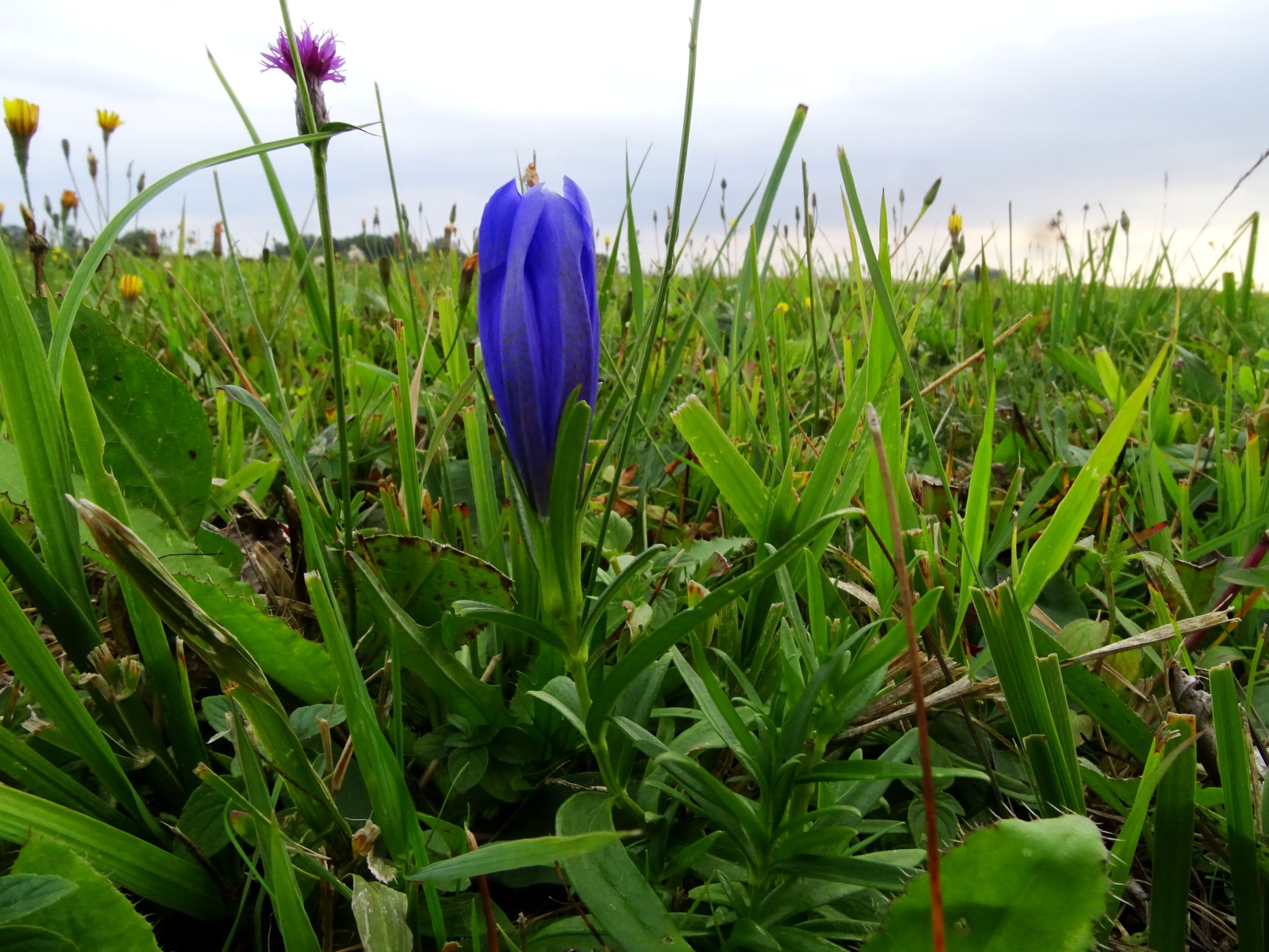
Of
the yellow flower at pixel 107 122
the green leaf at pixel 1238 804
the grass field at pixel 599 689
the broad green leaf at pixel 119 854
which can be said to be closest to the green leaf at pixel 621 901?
the grass field at pixel 599 689

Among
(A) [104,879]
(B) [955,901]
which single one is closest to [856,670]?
(B) [955,901]

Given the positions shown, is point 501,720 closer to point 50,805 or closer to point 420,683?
point 420,683

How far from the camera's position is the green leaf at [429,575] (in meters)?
0.98

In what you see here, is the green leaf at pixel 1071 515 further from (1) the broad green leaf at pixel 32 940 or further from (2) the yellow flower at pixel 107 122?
(2) the yellow flower at pixel 107 122

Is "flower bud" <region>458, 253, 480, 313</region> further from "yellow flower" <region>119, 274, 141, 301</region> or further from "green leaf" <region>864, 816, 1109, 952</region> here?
"yellow flower" <region>119, 274, 141, 301</region>

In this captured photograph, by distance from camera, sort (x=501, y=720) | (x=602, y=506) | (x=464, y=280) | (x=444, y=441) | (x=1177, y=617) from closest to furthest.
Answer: (x=501, y=720), (x=1177, y=617), (x=444, y=441), (x=602, y=506), (x=464, y=280)

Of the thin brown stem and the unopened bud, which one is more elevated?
the unopened bud

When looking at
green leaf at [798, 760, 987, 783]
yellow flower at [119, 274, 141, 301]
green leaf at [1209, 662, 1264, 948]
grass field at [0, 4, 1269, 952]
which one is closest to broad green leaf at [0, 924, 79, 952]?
grass field at [0, 4, 1269, 952]

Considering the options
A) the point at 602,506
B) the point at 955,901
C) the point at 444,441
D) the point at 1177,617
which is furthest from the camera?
the point at 602,506

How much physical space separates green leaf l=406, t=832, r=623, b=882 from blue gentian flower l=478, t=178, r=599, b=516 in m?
0.30

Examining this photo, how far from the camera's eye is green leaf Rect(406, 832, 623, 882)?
594 millimetres

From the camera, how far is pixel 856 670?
0.74 metres

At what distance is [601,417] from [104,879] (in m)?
0.75

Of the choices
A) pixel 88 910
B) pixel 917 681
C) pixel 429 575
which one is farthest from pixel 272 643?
pixel 917 681
